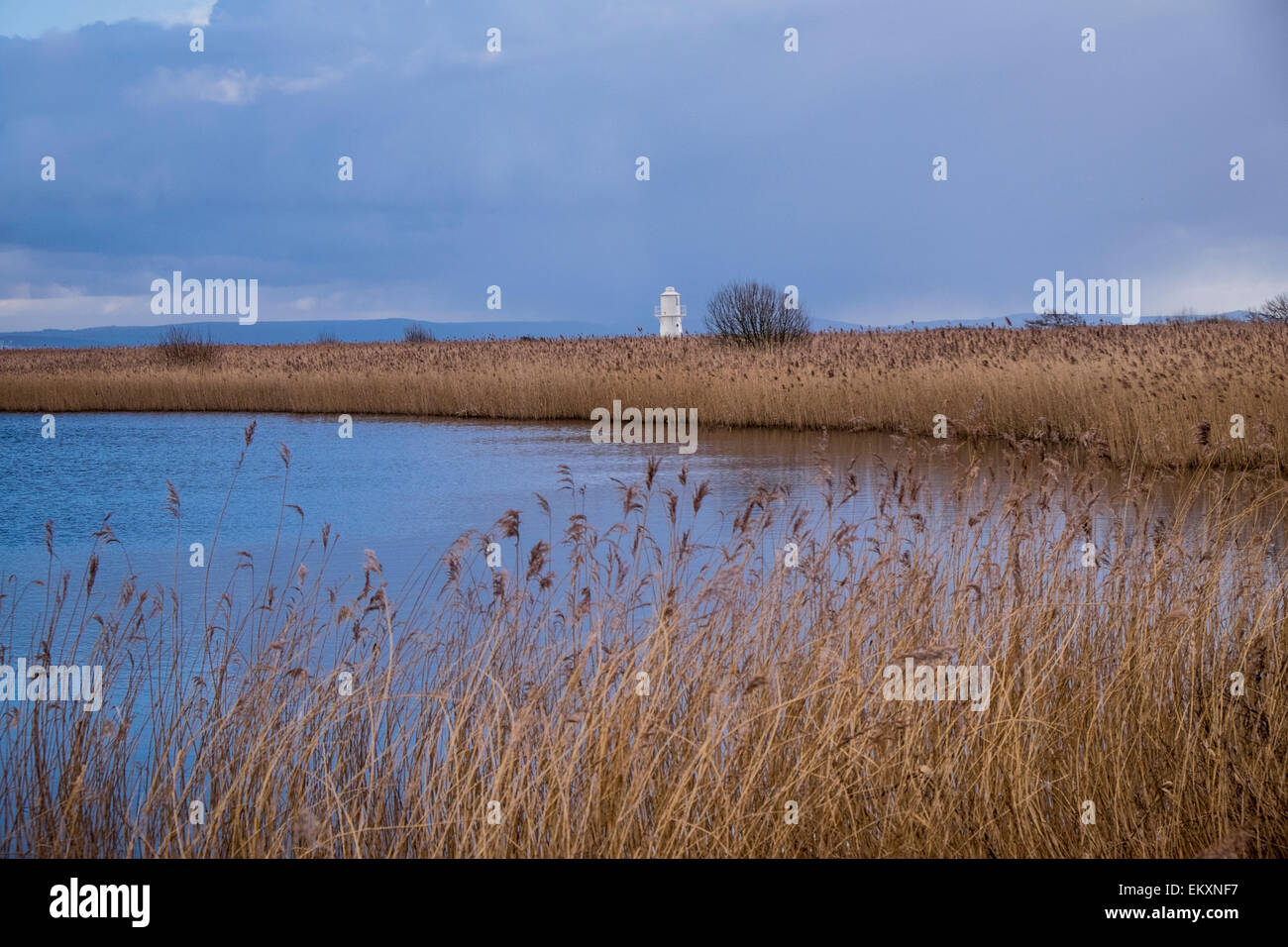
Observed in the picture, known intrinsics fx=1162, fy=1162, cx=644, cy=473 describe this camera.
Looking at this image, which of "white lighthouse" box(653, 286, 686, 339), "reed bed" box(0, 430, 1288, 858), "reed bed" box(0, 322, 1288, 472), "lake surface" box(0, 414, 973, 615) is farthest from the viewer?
"white lighthouse" box(653, 286, 686, 339)

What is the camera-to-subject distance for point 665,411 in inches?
825

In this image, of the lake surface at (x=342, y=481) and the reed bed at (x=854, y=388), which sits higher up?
the reed bed at (x=854, y=388)

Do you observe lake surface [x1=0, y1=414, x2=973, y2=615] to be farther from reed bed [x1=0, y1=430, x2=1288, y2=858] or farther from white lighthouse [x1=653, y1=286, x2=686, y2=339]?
white lighthouse [x1=653, y1=286, x2=686, y2=339]

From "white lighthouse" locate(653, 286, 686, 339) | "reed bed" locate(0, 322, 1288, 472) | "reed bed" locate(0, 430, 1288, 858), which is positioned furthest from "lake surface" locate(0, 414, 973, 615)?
"white lighthouse" locate(653, 286, 686, 339)

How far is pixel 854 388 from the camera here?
1883 cm

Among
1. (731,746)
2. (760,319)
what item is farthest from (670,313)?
(731,746)

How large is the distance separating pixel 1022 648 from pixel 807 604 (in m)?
1.17

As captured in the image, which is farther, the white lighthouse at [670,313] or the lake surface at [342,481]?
the white lighthouse at [670,313]

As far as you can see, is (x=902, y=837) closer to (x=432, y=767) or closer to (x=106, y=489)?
(x=432, y=767)

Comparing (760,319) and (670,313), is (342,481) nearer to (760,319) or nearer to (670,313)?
(760,319)

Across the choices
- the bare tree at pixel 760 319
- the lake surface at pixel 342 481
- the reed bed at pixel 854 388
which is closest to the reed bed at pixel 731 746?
the reed bed at pixel 854 388

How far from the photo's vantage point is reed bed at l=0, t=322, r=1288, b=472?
13.2 metres

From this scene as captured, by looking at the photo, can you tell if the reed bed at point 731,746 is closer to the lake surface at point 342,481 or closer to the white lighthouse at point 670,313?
the lake surface at point 342,481

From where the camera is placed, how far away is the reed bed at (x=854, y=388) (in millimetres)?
13172
